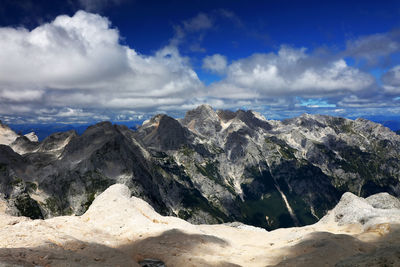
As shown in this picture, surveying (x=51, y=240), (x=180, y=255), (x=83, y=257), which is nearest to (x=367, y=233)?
(x=180, y=255)

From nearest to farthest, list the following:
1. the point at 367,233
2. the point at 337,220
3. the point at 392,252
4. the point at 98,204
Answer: the point at 392,252 < the point at 367,233 < the point at 98,204 < the point at 337,220

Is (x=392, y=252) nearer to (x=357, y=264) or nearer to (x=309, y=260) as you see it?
(x=357, y=264)

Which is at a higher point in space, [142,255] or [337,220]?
[142,255]

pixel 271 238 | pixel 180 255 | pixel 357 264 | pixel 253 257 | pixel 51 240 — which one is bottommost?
pixel 271 238

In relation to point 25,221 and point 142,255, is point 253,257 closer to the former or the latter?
point 142,255

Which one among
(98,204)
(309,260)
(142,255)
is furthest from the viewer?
(98,204)

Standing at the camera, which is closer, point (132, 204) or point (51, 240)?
point (51, 240)
